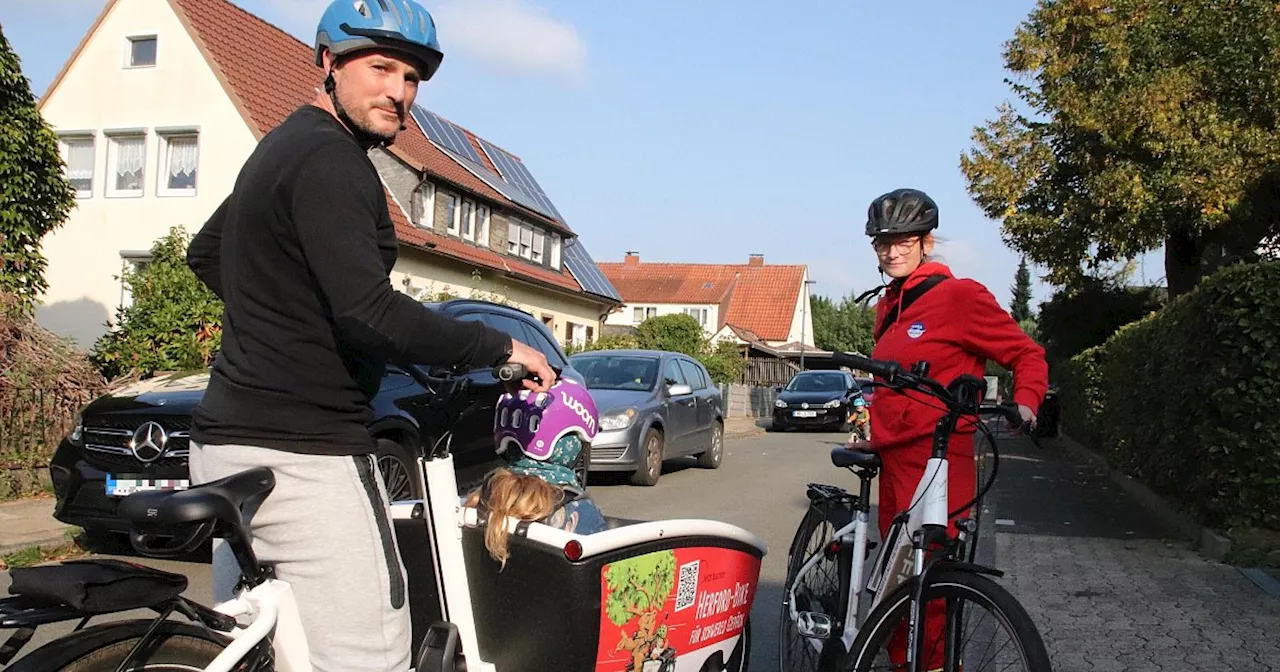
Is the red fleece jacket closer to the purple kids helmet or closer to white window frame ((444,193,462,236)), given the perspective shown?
the purple kids helmet

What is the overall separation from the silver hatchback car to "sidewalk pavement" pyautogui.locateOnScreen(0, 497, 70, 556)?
5439 millimetres

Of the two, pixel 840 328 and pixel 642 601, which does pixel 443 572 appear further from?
pixel 840 328

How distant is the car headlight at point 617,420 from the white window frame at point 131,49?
1884cm

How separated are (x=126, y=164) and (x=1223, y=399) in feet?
83.5

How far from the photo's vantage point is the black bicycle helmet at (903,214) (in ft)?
13.4

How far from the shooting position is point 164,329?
1507 centimetres

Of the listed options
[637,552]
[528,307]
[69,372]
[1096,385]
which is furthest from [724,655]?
[528,307]

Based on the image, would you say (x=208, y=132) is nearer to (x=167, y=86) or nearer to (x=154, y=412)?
(x=167, y=86)

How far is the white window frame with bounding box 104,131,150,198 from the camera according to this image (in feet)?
86.9

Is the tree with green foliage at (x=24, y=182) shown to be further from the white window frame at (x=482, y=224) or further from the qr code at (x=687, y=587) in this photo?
the white window frame at (x=482, y=224)

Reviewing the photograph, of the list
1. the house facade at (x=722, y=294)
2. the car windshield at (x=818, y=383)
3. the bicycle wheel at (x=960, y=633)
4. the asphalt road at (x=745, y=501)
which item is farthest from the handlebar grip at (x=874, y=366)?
the house facade at (x=722, y=294)

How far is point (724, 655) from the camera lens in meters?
3.81

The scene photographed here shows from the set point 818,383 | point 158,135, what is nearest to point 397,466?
point 158,135

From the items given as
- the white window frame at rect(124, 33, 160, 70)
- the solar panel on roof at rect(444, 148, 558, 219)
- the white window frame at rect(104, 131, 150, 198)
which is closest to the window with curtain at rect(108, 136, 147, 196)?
the white window frame at rect(104, 131, 150, 198)
